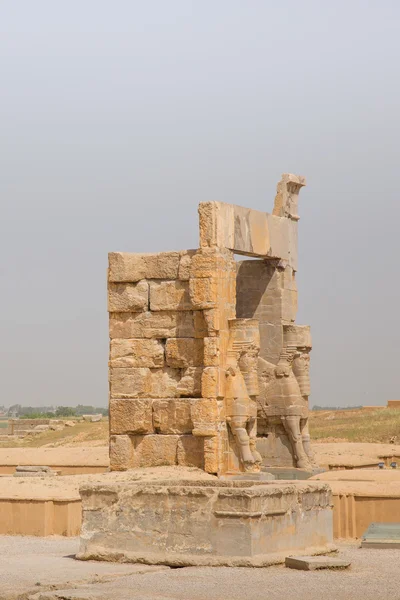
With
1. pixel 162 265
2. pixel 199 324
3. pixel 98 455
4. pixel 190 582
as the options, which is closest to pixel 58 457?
pixel 98 455

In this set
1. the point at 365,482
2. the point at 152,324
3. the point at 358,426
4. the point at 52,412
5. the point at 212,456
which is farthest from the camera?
the point at 52,412

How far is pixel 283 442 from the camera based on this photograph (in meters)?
19.8

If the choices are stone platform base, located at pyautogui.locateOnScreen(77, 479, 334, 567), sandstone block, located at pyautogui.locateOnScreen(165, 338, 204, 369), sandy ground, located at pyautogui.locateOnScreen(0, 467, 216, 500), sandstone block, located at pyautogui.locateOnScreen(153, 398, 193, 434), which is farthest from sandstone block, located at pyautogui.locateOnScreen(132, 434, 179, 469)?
stone platform base, located at pyautogui.locateOnScreen(77, 479, 334, 567)

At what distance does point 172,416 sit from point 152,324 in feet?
4.76

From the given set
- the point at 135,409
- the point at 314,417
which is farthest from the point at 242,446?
the point at 314,417

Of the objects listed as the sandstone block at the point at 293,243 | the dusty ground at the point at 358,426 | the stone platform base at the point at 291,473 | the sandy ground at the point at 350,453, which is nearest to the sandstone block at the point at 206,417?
the stone platform base at the point at 291,473

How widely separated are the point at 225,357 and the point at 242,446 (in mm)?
1335

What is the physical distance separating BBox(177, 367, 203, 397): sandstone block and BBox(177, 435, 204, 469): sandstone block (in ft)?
2.16

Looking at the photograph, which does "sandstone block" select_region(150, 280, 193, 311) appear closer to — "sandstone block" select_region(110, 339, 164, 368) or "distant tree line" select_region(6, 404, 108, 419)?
"sandstone block" select_region(110, 339, 164, 368)

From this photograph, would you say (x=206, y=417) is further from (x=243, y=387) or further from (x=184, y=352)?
(x=184, y=352)

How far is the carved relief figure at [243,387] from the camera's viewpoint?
17484 millimetres

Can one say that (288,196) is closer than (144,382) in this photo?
No

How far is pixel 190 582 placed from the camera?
956 centimetres

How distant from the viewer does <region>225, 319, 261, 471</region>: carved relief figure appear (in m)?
17.5
